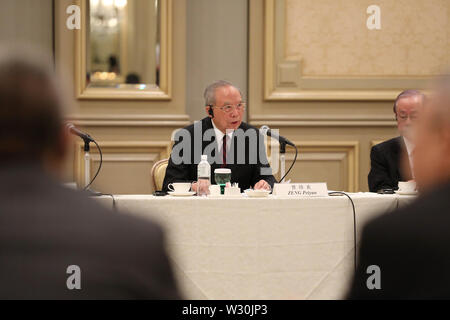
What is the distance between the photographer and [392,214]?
1.02 metres

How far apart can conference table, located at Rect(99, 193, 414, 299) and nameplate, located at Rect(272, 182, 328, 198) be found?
0.13 m

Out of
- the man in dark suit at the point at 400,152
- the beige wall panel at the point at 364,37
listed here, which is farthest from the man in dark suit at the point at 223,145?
the beige wall panel at the point at 364,37

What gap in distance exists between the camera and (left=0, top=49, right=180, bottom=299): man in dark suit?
0.86 metres

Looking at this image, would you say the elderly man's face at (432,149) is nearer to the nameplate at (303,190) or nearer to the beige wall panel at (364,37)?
the nameplate at (303,190)

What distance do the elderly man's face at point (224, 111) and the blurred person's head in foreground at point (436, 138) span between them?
2483 millimetres

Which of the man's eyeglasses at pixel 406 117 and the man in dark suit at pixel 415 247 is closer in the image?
the man in dark suit at pixel 415 247

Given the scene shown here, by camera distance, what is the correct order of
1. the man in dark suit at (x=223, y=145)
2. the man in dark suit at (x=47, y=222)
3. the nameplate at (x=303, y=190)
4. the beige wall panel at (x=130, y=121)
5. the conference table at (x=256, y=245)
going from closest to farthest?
the man in dark suit at (x=47, y=222)
the conference table at (x=256, y=245)
the nameplate at (x=303, y=190)
the man in dark suit at (x=223, y=145)
the beige wall panel at (x=130, y=121)

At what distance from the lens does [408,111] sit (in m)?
3.62

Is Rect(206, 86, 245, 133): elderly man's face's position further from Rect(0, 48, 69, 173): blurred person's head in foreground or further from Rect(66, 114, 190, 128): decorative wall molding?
Rect(0, 48, 69, 173): blurred person's head in foreground

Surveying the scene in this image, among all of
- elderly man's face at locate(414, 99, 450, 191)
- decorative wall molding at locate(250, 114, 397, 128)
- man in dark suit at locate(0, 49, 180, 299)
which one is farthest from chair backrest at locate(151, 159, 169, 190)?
man in dark suit at locate(0, 49, 180, 299)

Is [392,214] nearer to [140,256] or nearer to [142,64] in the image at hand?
[140,256]

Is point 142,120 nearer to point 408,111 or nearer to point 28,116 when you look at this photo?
point 408,111

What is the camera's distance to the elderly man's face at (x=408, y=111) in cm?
361

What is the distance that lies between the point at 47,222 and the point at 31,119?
0.51 ft
